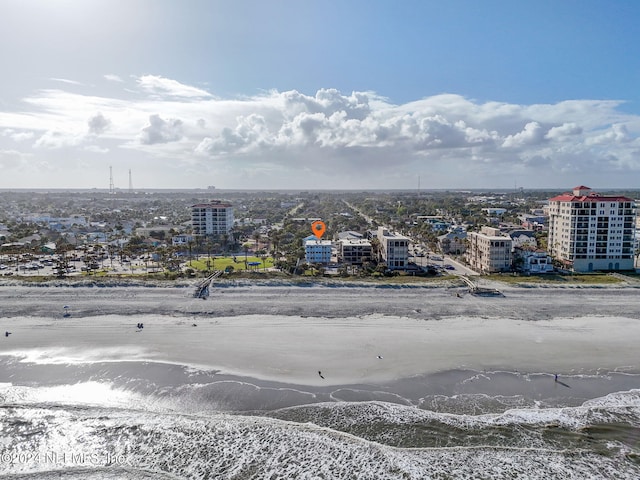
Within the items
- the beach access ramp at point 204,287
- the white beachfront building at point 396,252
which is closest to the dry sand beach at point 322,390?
the beach access ramp at point 204,287

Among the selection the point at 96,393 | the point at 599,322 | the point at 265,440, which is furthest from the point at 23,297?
the point at 599,322

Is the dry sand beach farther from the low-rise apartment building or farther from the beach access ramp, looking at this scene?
the low-rise apartment building

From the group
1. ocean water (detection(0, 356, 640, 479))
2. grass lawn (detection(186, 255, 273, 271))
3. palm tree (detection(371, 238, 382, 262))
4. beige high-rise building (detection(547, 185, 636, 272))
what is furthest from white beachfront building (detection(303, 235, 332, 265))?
ocean water (detection(0, 356, 640, 479))

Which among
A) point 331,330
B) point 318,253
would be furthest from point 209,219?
point 331,330

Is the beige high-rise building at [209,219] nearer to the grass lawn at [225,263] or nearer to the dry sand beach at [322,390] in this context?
the grass lawn at [225,263]

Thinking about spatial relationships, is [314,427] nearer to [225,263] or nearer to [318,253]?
[318,253]

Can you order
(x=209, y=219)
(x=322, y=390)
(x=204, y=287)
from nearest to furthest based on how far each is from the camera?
(x=322, y=390) → (x=204, y=287) → (x=209, y=219)
